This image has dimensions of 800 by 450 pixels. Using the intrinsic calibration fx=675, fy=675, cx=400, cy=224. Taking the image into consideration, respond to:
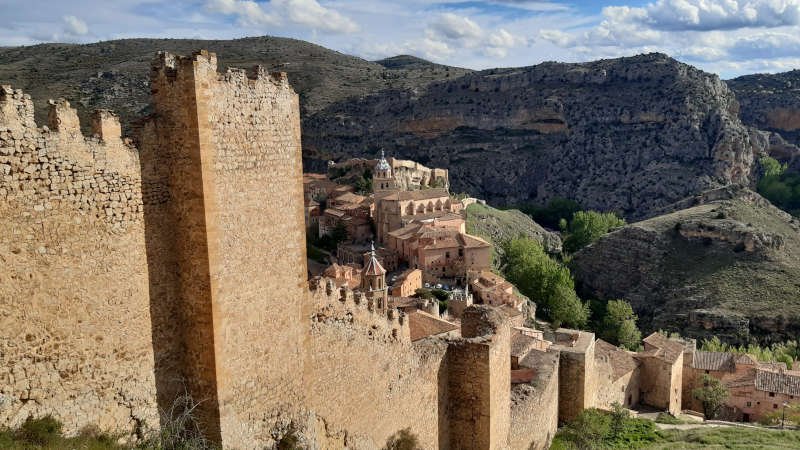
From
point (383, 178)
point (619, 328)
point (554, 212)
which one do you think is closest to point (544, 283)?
point (619, 328)

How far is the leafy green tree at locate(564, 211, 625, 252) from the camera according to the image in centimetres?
7212

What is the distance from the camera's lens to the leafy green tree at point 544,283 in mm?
47312

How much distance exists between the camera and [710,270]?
53.6 meters

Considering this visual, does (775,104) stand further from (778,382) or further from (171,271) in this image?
(171,271)

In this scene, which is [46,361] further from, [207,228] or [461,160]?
[461,160]

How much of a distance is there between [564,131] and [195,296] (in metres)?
100

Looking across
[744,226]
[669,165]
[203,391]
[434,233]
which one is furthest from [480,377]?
[669,165]

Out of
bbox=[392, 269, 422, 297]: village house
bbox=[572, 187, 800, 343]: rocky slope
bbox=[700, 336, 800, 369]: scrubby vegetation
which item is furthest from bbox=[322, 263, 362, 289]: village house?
bbox=[572, 187, 800, 343]: rocky slope

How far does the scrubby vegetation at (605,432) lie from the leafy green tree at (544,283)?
2504cm

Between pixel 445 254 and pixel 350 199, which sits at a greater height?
pixel 350 199

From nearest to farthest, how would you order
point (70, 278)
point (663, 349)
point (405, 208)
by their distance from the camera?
point (70, 278) < point (663, 349) < point (405, 208)

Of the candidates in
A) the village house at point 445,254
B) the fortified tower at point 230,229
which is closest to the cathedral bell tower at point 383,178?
the village house at point 445,254

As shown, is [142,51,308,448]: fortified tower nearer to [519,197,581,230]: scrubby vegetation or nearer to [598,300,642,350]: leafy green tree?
[598,300,642,350]: leafy green tree

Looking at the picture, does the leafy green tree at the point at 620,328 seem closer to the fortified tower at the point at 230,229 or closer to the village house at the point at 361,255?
the village house at the point at 361,255
